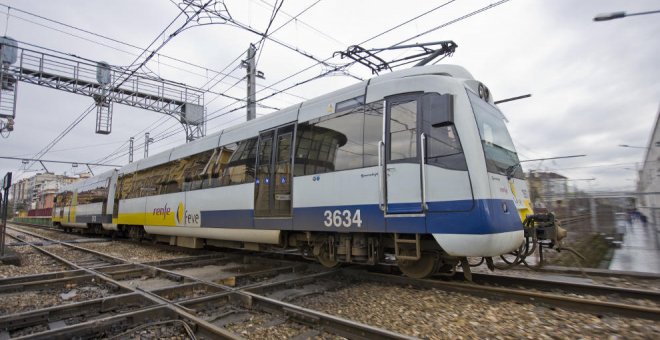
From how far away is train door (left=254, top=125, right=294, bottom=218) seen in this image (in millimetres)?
7082

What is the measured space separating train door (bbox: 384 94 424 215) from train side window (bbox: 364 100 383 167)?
15cm

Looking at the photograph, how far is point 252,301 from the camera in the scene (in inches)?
194

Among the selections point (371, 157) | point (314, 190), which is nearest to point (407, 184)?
point (371, 157)

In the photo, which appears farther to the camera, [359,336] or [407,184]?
[407,184]

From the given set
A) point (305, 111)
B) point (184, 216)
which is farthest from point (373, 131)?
point (184, 216)

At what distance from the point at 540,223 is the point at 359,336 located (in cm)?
363

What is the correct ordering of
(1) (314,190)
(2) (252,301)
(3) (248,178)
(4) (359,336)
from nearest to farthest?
(4) (359,336)
(2) (252,301)
(1) (314,190)
(3) (248,178)

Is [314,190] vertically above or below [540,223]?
above

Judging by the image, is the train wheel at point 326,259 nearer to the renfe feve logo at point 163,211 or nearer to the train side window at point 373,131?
the train side window at point 373,131

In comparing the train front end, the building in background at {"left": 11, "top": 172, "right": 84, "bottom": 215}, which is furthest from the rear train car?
the building in background at {"left": 11, "top": 172, "right": 84, "bottom": 215}

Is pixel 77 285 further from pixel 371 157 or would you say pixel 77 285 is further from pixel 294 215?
pixel 371 157

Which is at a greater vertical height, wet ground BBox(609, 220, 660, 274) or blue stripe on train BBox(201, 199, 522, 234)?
blue stripe on train BBox(201, 199, 522, 234)

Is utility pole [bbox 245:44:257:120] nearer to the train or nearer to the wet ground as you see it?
the train

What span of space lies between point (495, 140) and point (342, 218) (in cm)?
272
